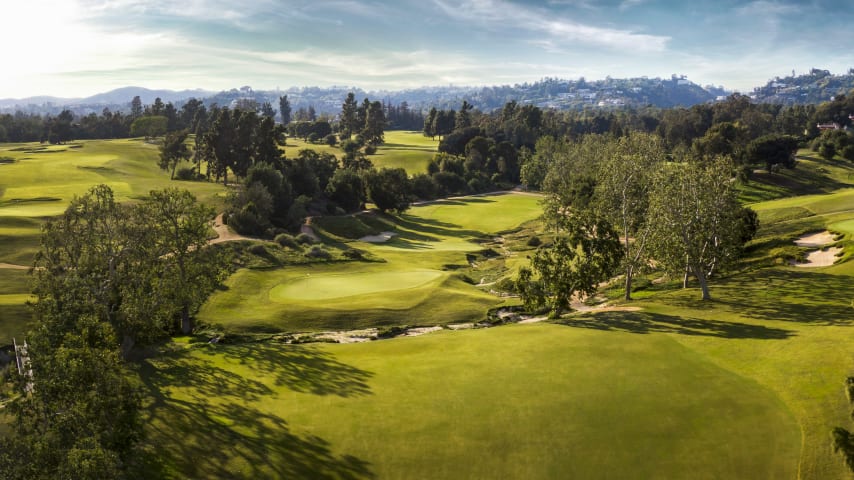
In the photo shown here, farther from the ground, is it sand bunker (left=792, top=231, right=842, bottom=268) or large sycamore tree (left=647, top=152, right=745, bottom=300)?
large sycamore tree (left=647, top=152, right=745, bottom=300)

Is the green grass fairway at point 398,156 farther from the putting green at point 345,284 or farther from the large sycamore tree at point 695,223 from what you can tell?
the large sycamore tree at point 695,223

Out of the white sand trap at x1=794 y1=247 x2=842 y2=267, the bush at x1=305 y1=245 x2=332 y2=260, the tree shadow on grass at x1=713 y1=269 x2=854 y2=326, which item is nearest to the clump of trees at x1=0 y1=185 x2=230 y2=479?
the bush at x1=305 y1=245 x2=332 y2=260

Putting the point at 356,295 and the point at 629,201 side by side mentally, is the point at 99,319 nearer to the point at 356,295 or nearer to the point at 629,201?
the point at 356,295

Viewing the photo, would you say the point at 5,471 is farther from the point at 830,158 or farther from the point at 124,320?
the point at 830,158

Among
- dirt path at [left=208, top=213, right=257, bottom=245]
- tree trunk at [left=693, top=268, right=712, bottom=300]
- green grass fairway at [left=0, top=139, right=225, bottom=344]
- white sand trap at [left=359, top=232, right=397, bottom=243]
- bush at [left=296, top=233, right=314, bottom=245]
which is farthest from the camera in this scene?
white sand trap at [left=359, top=232, right=397, bottom=243]

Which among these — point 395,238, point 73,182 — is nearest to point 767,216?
point 395,238

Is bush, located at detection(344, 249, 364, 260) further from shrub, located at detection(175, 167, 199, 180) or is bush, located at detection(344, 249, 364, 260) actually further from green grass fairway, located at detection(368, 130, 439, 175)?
green grass fairway, located at detection(368, 130, 439, 175)

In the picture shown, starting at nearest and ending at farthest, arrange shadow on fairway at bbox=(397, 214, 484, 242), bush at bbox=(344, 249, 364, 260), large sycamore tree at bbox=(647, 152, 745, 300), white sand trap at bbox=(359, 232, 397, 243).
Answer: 1. large sycamore tree at bbox=(647, 152, 745, 300)
2. bush at bbox=(344, 249, 364, 260)
3. white sand trap at bbox=(359, 232, 397, 243)
4. shadow on fairway at bbox=(397, 214, 484, 242)
